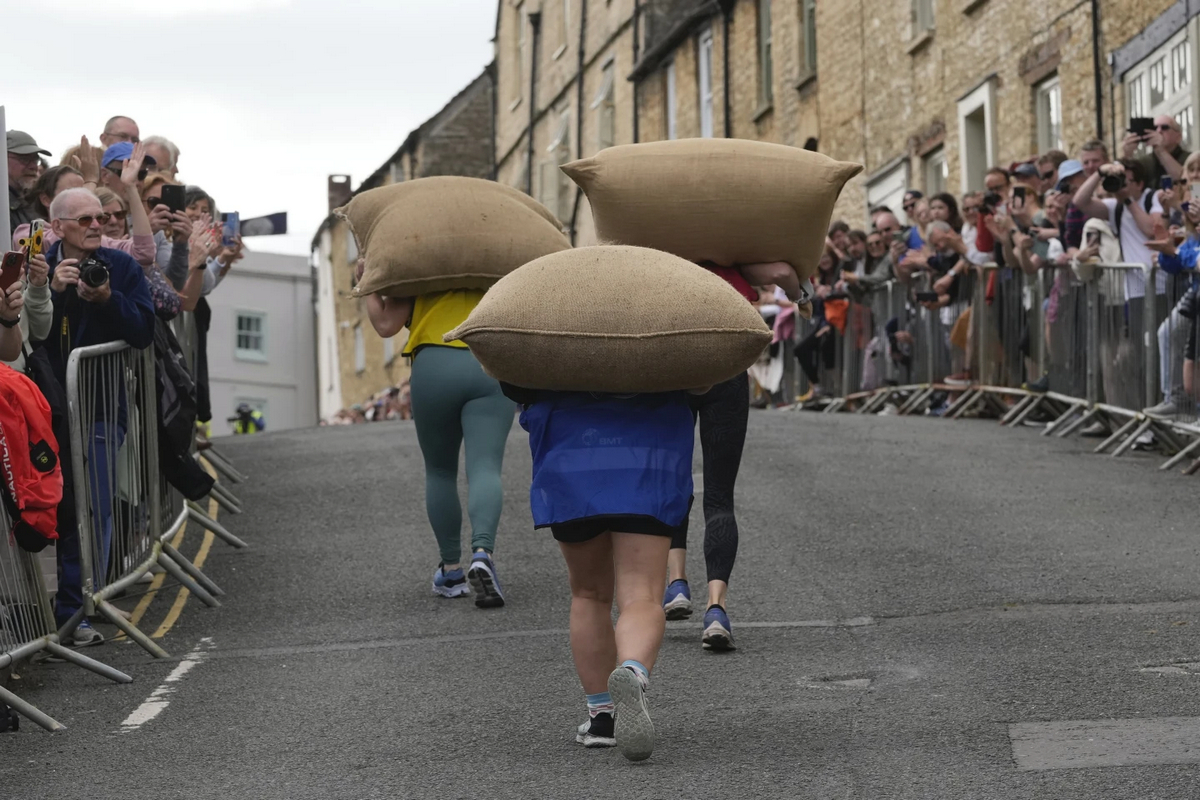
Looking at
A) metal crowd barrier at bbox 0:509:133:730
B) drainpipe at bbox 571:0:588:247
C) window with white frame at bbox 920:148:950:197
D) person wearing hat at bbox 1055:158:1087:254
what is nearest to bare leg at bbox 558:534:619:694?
metal crowd barrier at bbox 0:509:133:730

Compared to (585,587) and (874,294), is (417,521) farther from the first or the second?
(874,294)

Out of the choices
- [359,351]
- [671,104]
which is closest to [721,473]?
[671,104]

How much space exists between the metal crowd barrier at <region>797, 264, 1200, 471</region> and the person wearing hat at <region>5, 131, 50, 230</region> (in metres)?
7.07

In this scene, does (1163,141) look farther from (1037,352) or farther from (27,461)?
(27,461)

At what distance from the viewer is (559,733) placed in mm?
6004

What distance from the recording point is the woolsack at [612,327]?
18.5 feet

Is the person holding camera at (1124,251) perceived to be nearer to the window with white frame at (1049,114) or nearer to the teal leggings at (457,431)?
the teal leggings at (457,431)

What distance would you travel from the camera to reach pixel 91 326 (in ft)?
28.3

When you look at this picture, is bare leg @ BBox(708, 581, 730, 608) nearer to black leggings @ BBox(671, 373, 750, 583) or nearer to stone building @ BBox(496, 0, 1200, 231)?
black leggings @ BBox(671, 373, 750, 583)

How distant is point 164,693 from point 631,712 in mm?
2375

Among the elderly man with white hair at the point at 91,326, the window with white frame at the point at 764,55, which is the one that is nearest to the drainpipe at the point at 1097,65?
the window with white frame at the point at 764,55

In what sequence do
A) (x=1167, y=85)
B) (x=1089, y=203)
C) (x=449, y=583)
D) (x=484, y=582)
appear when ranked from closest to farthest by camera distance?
(x=484, y=582), (x=449, y=583), (x=1089, y=203), (x=1167, y=85)

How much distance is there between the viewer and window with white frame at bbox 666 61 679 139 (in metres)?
37.2

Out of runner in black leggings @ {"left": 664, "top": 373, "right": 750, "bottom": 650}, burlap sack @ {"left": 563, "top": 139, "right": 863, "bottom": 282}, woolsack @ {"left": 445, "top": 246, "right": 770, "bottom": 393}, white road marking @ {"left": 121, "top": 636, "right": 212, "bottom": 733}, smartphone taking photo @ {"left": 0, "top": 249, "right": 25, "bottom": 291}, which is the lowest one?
white road marking @ {"left": 121, "top": 636, "right": 212, "bottom": 733}
